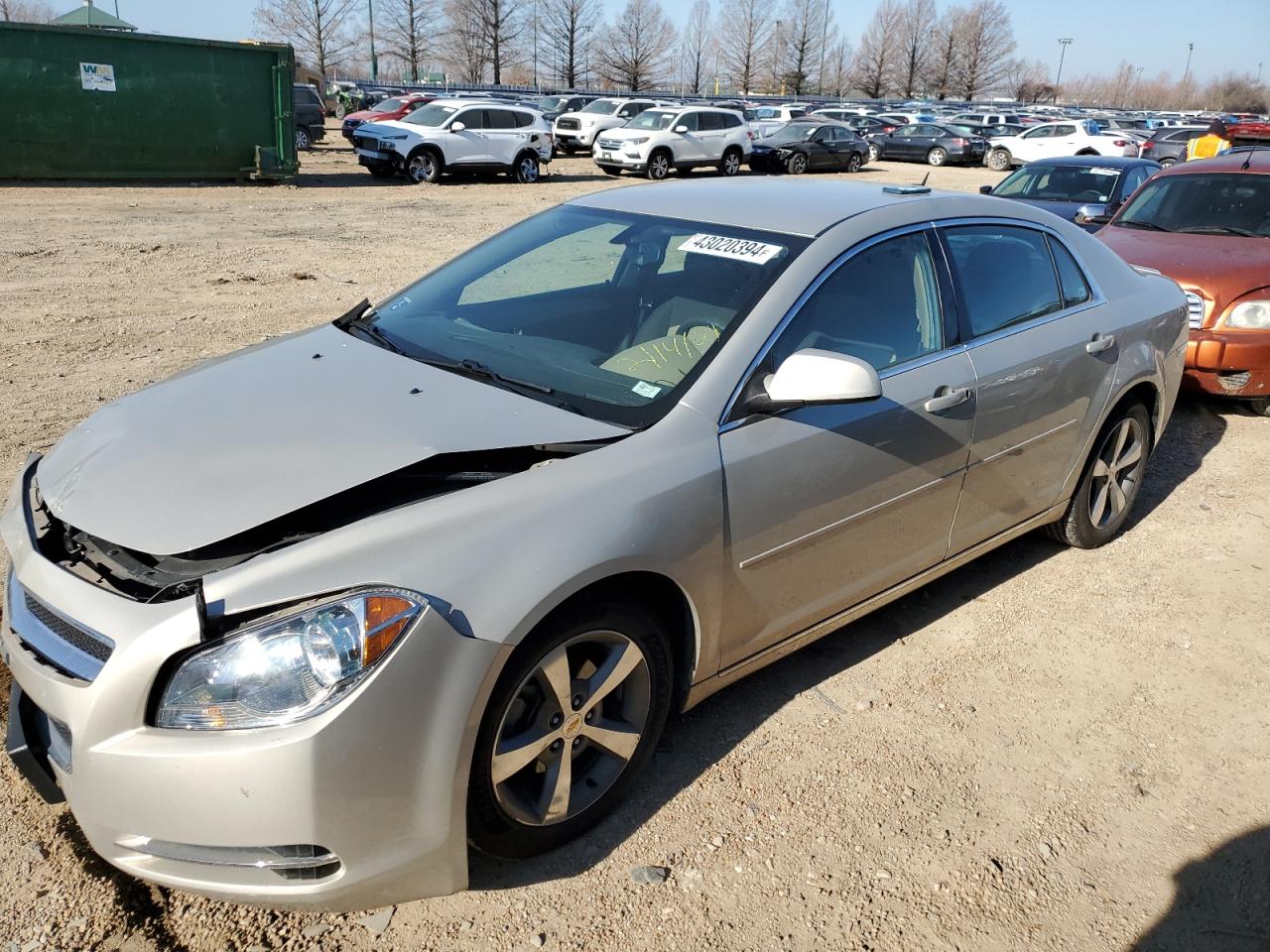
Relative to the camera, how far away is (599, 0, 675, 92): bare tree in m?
79.9

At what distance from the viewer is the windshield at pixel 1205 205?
7.85m

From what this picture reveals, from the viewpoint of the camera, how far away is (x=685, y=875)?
2693 millimetres

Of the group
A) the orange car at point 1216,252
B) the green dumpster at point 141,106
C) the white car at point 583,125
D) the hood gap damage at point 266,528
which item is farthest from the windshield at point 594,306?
the white car at point 583,125

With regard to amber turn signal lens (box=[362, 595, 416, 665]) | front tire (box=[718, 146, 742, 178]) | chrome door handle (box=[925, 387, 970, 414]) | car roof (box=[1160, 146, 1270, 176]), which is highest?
car roof (box=[1160, 146, 1270, 176])

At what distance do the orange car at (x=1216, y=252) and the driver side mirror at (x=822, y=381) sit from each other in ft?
14.0

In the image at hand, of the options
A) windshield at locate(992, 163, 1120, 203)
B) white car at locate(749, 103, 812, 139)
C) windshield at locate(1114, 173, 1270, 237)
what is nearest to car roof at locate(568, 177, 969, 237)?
windshield at locate(1114, 173, 1270, 237)

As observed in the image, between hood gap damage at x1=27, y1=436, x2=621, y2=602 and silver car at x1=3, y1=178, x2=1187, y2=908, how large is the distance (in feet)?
0.03

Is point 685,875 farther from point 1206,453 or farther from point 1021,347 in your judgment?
point 1206,453

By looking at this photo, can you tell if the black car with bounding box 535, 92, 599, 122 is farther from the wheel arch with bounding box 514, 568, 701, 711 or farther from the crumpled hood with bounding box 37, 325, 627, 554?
the wheel arch with bounding box 514, 568, 701, 711

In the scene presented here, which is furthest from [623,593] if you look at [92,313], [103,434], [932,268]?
[92,313]

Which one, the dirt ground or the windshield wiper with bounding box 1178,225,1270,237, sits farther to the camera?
the windshield wiper with bounding box 1178,225,1270,237

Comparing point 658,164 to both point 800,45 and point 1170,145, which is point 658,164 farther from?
point 800,45

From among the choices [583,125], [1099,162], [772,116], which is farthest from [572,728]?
[772,116]

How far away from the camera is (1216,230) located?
7.85 meters
